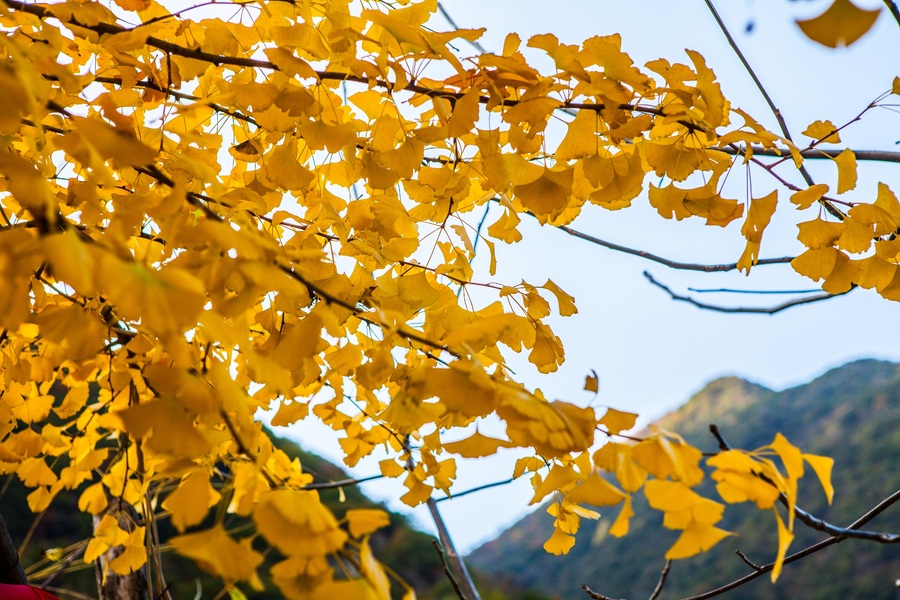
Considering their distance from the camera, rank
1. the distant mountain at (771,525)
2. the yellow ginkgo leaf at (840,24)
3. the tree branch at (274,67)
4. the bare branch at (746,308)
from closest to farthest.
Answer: the yellow ginkgo leaf at (840,24), the tree branch at (274,67), the bare branch at (746,308), the distant mountain at (771,525)

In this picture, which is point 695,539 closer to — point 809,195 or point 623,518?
point 623,518

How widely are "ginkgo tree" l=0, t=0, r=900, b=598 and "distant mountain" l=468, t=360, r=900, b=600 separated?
17.7 feet

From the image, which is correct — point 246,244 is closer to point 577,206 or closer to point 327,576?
point 327,576

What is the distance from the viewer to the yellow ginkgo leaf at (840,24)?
29cm

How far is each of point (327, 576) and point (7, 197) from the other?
0.79m

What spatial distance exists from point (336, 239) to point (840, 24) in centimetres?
53

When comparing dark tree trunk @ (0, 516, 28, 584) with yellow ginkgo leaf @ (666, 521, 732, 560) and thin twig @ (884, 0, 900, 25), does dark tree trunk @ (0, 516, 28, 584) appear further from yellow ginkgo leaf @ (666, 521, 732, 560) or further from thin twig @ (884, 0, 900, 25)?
thin twig @ (884, 0, 900, 25)

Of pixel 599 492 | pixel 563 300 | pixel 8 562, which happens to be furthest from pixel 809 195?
pixel 8 562

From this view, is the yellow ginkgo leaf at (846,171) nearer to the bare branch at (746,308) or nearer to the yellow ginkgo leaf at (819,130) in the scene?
the yellow ginkgo leaf at (819,130)

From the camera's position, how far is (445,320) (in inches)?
26.7

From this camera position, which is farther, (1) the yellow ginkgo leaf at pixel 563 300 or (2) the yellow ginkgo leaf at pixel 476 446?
(1) the yellow ginkgo leaf at pixel 563 300

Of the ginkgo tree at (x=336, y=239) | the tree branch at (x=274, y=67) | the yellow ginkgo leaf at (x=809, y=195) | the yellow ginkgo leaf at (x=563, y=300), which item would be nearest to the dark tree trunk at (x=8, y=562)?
the ginkgo tree at (x=336, y=239)

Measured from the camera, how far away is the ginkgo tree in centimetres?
38

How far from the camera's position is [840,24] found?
0.95 ft
